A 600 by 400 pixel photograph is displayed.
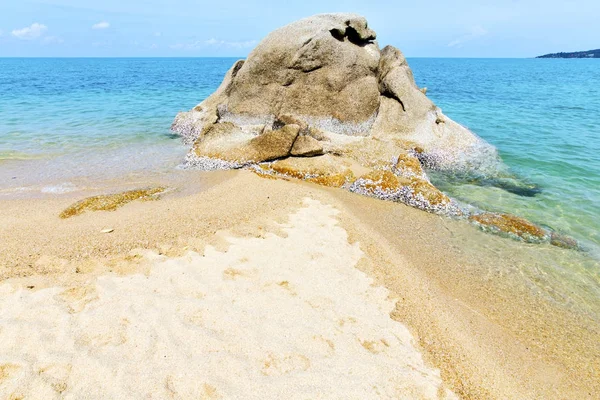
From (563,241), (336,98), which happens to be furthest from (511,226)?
(336,98)

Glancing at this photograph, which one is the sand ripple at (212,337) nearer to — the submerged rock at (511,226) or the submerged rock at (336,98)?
the submerged rock at (511,226)

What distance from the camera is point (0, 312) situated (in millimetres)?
4629

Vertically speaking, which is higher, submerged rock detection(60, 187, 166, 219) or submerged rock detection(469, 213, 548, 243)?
submerged rock detection(60, 187, 166, 219)

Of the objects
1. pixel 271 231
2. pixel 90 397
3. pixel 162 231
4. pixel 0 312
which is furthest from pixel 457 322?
pixel 0 312

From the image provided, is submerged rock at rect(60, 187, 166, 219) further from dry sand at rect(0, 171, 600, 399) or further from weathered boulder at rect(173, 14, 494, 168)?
weathered boulder at rect(173, 14, 494, 168)

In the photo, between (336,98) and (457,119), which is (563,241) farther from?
(457,119)

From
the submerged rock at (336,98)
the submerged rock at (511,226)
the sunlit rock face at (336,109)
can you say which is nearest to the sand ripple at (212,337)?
the submerged rock at (511,226)

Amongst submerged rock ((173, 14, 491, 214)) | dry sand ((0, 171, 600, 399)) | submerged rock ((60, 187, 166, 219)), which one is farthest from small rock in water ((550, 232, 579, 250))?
submerged rock ((60, 187, 166, 219))

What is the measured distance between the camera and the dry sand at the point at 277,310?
13.0 feet

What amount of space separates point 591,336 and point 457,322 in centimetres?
222

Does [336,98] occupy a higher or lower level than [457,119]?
higher

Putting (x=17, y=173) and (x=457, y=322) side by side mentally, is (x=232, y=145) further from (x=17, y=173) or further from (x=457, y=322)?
(x=457, y=322)

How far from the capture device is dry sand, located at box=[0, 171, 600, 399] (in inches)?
156

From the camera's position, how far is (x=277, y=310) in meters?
5.11
